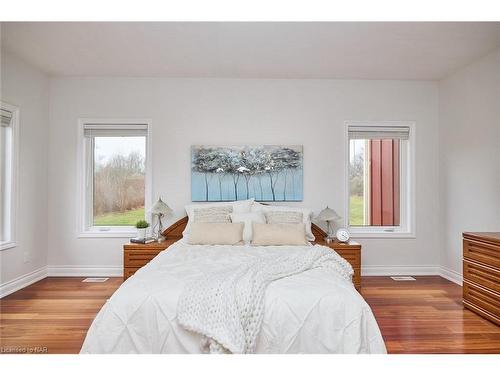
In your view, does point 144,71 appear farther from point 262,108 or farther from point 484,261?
point 484,261

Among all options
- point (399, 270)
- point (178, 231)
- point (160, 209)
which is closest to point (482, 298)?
point (399, 270)

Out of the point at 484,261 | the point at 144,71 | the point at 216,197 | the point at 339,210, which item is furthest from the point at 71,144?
the point at 484,261

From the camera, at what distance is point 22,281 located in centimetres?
412

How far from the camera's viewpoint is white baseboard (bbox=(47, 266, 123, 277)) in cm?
465

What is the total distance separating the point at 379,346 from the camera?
1976 mm

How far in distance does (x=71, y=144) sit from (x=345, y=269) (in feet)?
12.6

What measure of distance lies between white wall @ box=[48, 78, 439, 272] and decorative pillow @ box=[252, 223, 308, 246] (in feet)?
3.50

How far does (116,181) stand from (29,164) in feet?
3.37

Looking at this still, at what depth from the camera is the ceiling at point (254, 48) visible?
3.22m

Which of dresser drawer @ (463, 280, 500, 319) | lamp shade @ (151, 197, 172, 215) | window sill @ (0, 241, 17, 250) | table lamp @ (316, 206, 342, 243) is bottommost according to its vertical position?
dresser drawer @ (463, 280, 500, 319)

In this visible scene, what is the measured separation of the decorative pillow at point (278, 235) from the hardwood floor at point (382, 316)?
3.22 feet

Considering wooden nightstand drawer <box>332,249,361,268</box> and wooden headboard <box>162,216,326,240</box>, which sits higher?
wooden headboard <box>162,216,326,240</box>

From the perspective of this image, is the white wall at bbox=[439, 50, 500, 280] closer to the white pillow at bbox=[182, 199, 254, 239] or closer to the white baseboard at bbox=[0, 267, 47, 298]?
the white pillow at bbox=[182, 199, 254, 239]

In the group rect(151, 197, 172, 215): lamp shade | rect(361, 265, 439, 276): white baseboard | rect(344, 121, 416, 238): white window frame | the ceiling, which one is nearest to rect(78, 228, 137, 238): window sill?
rect(151, 197, 172, 215): lamp shade
